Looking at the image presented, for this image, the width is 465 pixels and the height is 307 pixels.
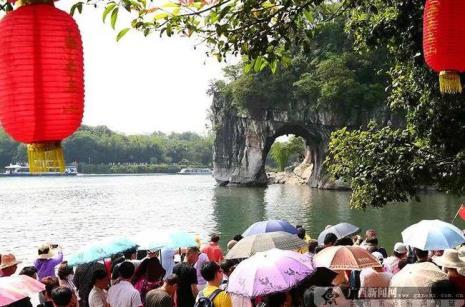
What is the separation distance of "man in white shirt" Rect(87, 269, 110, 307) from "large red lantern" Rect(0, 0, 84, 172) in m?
2.40

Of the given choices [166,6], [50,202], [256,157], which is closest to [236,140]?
[256,157]

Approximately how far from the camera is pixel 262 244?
5.82 metres

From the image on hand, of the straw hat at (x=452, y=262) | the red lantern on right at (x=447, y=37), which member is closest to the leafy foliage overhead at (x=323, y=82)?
the straw hat at (x=452, y=262)

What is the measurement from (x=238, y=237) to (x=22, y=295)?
13.3ft

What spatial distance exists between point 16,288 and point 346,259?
2809mm

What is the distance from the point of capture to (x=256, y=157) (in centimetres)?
4397

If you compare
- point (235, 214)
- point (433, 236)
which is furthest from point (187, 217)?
point (433, 236)

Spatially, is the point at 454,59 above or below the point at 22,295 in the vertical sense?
above

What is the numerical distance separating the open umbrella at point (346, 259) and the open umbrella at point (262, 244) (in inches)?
45.8

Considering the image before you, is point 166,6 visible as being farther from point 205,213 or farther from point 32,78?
point 205,213

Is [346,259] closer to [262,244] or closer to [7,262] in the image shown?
[262,244]

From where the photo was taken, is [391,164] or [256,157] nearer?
[391,164]

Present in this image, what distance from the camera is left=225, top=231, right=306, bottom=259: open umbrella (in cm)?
580

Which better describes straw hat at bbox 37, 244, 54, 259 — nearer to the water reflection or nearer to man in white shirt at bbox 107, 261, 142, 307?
man in white shirt at bbox 107, 261, 142, 307
